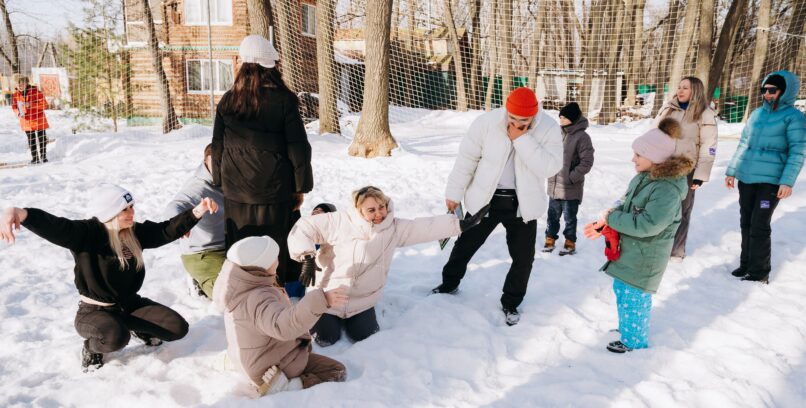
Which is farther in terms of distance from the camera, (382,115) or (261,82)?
(382,115)

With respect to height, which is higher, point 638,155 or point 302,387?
point 638,155

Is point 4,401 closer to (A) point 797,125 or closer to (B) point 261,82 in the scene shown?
(B) point 261,82

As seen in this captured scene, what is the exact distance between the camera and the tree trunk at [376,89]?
27.3ft

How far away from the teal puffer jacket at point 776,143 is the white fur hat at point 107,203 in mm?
4657

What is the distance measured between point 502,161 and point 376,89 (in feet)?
17.5

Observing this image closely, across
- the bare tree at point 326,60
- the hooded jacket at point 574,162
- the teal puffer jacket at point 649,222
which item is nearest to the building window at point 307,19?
the bare tree at point 326,60

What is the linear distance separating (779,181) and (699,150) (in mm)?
625

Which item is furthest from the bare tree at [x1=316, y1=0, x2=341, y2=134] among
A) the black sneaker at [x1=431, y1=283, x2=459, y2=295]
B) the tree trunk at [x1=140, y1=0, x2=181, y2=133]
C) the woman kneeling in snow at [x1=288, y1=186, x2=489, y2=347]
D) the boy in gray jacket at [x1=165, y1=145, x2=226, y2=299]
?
the woman kneeling in snow at [x1=288, y1=186, x2=489, y2=347]

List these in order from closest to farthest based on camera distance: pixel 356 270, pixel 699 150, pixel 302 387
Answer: pixel 302 387 → pixel 356 270 → pixel 699 150

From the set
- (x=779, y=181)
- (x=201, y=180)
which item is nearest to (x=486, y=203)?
(x=201, y=180)

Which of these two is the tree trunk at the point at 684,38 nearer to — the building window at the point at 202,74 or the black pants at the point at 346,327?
the black pants at the point at 346,327

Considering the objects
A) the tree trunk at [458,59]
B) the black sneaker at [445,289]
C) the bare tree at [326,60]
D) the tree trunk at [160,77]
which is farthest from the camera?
the tree trunk at [458,59]

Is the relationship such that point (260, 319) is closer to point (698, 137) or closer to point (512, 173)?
point (512, 173)

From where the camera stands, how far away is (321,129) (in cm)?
1092
